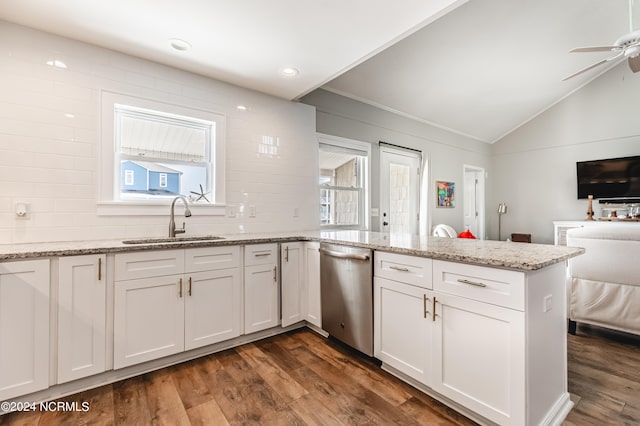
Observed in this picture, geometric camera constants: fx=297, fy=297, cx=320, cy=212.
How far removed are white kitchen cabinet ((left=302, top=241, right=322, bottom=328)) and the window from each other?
1.19 m

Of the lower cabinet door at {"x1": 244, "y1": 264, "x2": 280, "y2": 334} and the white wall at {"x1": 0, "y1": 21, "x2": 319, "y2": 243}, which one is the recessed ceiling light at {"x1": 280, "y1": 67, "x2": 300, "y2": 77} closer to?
the white wall at {"x1": 0, "y1": 21, "x2": 319, "y2": 243}

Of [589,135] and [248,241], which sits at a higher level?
[589,135]

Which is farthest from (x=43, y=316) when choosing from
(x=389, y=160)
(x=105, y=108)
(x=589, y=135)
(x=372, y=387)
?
(x=589, y=135)

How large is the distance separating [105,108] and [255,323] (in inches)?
86.5

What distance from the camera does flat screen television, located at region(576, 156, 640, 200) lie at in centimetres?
515

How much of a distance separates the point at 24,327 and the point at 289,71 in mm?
2720

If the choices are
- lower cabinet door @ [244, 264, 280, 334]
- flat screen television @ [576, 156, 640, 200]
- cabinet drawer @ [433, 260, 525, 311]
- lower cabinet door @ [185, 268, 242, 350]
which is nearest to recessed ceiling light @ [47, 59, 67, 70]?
lower cabinet door @ [185, 268, 242, 350]

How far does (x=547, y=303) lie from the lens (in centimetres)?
151

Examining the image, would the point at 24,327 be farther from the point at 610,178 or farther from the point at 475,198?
the point at 610,178

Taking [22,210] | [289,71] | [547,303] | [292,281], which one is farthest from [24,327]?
[547,303]

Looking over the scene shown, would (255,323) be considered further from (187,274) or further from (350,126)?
(350,126)

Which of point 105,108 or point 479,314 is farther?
point 105,108

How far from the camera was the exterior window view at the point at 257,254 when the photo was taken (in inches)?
64.9

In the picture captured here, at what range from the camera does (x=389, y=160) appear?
4746 millimetres
